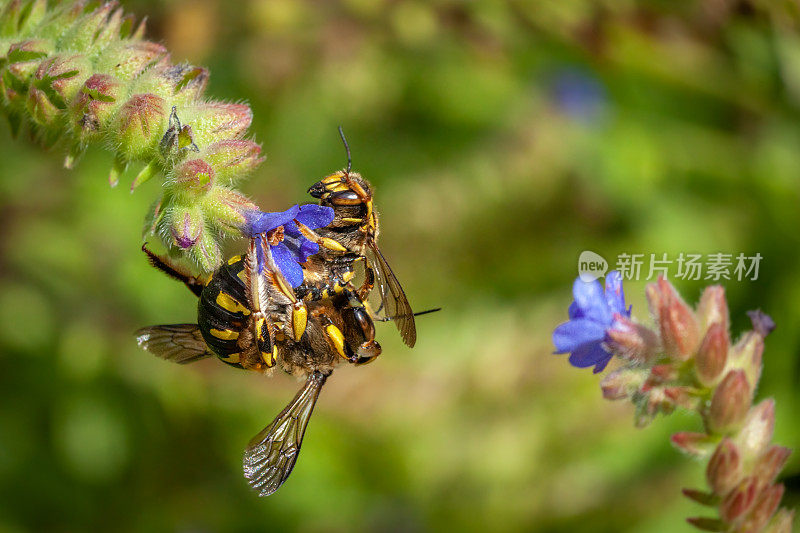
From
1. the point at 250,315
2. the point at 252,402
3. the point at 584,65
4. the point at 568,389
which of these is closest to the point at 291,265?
the point at 250,315

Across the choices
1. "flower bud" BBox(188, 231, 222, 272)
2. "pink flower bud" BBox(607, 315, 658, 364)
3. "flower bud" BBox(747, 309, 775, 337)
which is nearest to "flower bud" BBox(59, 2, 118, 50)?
"flower bud" BBox(188, 231, 222, 272)

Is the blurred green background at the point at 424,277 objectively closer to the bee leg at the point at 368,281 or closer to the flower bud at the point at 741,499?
the bee leg at the point at 368,281

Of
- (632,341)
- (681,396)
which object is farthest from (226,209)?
(681,396)

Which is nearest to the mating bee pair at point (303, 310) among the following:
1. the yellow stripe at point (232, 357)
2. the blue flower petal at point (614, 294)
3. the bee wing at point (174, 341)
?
the yellow stripe at point (232, 357)

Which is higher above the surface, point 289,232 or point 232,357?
point 289,232

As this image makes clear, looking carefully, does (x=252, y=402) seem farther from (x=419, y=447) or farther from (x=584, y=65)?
(x=584, y=65)

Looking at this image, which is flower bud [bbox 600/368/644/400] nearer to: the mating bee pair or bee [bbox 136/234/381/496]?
the mating bee pair

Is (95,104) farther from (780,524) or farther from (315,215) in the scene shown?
(780,524)
